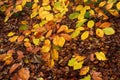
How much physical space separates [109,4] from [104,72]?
112cm

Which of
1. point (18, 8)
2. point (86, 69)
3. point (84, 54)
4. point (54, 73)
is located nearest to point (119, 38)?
point (84, 54)

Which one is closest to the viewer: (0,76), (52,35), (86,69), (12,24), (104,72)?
(52,35)

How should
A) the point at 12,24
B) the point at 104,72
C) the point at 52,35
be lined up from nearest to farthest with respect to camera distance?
1. the point at 52,35
2. the point at 104,72
3. the point at 12,24

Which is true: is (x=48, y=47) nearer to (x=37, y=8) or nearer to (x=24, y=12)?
(x=37, y=8)

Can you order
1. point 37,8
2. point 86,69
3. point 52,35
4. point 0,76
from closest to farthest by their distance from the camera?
point 52,35 < point 37,8 < point 86,69 < point 0,76

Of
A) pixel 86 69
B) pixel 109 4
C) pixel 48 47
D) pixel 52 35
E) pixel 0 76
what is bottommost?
pixel 0 76

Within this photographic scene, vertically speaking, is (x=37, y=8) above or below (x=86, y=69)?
above

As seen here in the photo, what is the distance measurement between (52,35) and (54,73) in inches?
46.1

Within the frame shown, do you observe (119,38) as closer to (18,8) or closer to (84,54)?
(84,54)

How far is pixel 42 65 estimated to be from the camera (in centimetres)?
315

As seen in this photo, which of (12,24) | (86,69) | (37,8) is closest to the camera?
(37,8)

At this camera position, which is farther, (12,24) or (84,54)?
(12,24)

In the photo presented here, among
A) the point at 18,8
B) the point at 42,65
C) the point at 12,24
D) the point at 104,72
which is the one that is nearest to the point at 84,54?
the point at 104,72

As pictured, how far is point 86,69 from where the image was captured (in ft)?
8.70
